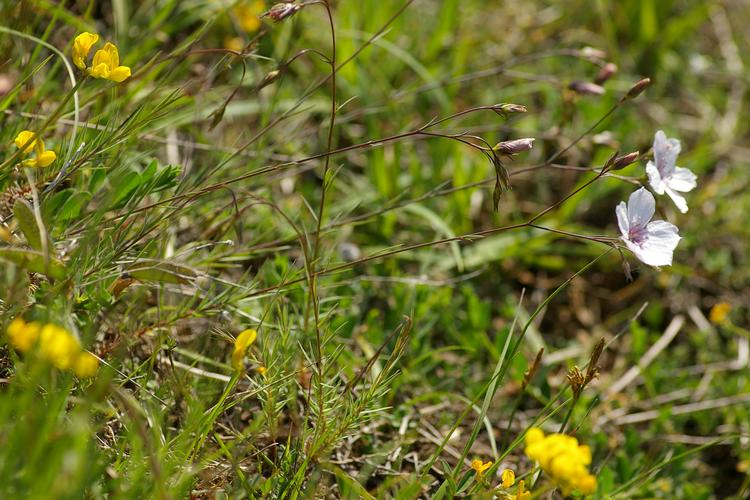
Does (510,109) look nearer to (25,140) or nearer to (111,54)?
(111,54)

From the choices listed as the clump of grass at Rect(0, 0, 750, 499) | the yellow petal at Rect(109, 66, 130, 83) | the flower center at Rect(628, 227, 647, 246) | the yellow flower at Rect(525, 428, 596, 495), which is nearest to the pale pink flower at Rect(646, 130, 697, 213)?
the clump of grass at Rect(0, 0, 750, 499)

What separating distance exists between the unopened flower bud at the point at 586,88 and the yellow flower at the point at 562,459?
131 cm

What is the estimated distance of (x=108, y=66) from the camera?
1658 mm

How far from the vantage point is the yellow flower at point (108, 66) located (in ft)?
5.34

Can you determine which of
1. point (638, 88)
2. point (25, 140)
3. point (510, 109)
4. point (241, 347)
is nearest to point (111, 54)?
point (25, 140)

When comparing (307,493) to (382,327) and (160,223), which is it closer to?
(160,223)

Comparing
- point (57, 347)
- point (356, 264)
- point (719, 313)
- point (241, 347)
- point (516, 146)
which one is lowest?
point (719, 313)

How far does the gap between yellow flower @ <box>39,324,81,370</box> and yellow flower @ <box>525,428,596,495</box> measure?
0.78m

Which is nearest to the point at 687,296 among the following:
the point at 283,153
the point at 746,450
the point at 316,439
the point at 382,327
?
the point at 746,450

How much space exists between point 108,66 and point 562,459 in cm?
126

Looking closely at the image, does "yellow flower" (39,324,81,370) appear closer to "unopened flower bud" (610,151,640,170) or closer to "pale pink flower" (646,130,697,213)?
"unopened flower bud" (610,151,640,170)

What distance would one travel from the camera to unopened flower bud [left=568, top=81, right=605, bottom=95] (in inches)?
90.0

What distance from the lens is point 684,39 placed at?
156 inches

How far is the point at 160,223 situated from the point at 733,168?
273 centimetres
